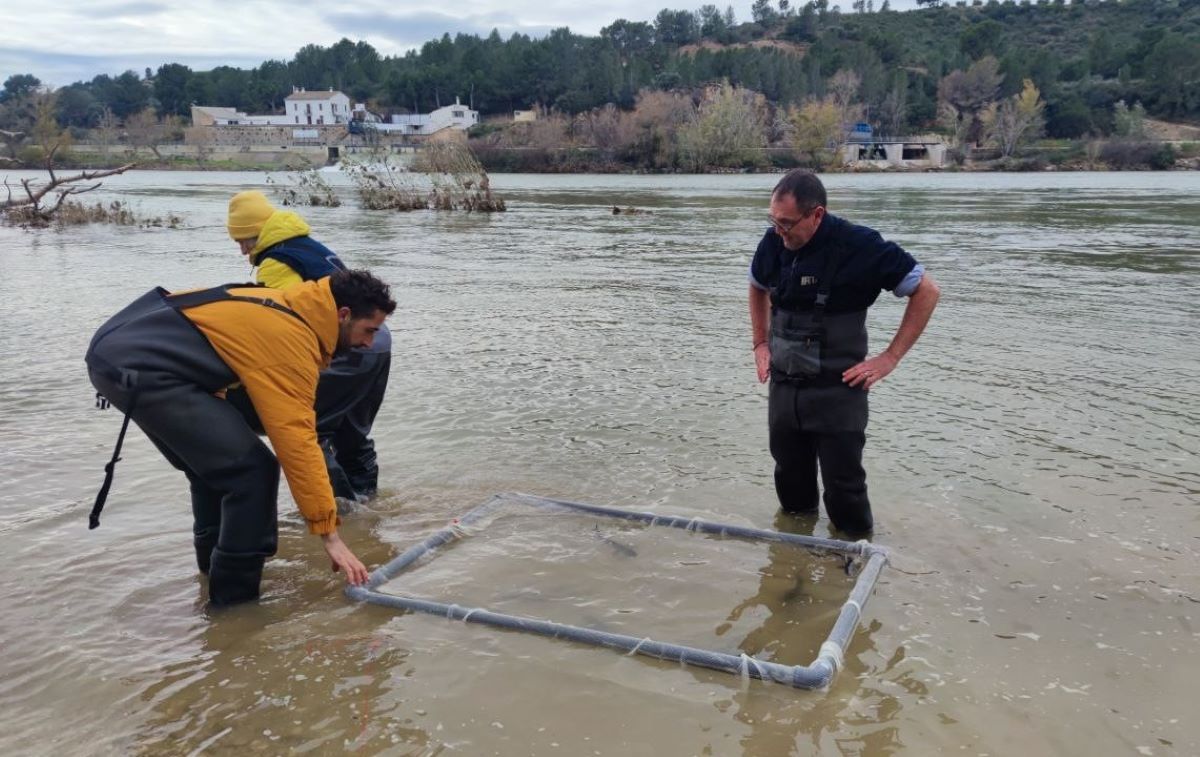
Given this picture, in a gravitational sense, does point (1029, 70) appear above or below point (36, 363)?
above

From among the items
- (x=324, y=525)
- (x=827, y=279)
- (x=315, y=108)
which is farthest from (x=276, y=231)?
(x=315, y=108)

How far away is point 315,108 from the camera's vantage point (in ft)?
579

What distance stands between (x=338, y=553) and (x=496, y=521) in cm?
179

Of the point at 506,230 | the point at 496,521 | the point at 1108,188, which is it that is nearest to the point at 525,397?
the point at 496,521

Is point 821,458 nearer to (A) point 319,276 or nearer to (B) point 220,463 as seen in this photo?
(A) point 319,276

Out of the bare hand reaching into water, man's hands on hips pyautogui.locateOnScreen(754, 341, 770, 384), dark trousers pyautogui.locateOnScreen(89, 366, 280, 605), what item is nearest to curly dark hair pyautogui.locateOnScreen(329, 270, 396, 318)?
dark trousers pyautogui.locateOnScreen(89, 366, 280, 605)

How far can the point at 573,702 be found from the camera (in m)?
3.74

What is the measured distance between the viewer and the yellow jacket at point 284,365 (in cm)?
376

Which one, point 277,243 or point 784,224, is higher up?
point 784,224

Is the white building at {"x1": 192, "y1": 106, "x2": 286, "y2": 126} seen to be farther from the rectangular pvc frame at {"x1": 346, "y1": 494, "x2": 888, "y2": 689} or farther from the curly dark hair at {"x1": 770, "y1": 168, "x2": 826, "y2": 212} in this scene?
→ the curly dark hair at {"x1": 770, "y1": 168, "x2": 826, "y2": 212}

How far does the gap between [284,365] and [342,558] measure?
96cm

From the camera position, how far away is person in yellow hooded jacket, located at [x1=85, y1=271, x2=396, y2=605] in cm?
377

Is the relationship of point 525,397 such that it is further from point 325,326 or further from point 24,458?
point 325,326

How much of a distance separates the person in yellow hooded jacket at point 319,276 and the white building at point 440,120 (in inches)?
6042
